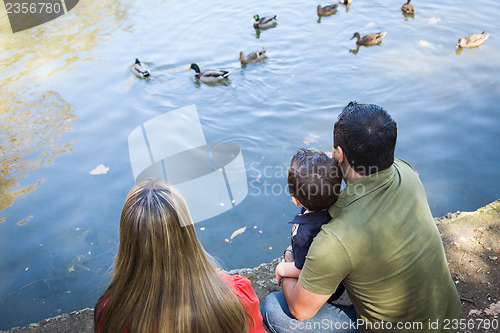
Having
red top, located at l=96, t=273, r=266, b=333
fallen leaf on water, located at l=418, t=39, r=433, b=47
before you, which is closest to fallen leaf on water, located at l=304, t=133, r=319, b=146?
red top, located at l=96, t=273, r=266, b=333

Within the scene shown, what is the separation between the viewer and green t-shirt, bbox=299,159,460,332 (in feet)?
5.55

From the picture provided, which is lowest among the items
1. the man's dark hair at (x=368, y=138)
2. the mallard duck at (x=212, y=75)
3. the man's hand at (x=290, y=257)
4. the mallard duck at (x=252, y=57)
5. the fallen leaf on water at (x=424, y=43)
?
the mallard duck at (x=212, y=75)

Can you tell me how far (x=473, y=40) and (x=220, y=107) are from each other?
5340mm

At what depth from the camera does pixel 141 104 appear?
6.94m

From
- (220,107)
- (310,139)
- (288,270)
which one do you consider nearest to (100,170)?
(220,107)

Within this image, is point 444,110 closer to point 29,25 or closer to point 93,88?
point 93,88

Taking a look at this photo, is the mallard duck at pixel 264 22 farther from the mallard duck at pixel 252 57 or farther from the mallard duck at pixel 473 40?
the mallard duck at pixel 473 40

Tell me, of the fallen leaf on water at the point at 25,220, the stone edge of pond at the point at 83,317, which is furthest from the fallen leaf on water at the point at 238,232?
the fallen leaf on water at the point at 25,220

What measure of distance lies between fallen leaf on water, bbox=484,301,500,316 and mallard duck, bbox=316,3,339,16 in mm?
8534

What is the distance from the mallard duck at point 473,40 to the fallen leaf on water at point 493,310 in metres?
6.45

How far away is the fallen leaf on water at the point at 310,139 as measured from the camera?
214 inches

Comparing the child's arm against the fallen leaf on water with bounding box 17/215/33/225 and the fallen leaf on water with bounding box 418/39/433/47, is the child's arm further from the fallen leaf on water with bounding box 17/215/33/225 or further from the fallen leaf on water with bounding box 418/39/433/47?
the fallen leaf on water with bounding box 418/39/433/47

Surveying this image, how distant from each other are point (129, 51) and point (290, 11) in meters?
4.60

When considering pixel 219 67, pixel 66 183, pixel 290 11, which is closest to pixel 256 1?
pixel 290 11
